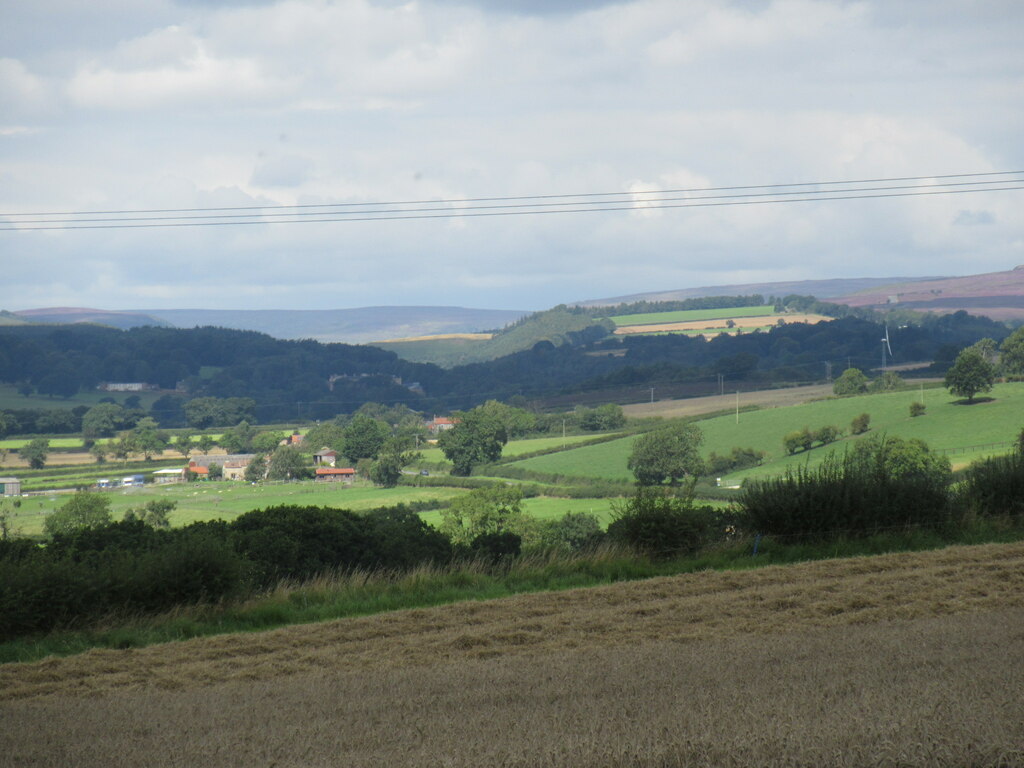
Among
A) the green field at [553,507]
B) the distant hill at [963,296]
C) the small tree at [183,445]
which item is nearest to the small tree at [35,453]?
the small tree at [183,445]

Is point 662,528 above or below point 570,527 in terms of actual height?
above

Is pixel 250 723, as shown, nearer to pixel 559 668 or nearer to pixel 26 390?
pixel 559 668

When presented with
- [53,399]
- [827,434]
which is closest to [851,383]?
[827,434]

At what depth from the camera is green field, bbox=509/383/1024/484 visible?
50.6m

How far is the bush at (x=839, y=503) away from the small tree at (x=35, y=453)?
207 feet

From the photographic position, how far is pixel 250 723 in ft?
18.7

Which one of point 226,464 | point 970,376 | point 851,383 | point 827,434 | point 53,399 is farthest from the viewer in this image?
point 53,399

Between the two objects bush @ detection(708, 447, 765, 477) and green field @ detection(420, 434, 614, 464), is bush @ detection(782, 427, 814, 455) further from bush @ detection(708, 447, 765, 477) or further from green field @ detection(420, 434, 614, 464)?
green field @ detection(420, 434, 614, 464)

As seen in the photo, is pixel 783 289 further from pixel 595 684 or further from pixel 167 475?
pixel 595 684

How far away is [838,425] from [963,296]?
70.9m

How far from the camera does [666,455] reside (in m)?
51.8

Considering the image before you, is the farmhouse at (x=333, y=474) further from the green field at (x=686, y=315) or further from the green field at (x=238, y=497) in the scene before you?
the green field at (x=686, y=315)

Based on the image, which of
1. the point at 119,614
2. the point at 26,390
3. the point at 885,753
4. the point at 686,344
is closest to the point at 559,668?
the point at 885,753

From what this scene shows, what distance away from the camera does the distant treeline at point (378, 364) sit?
79.6 meters
